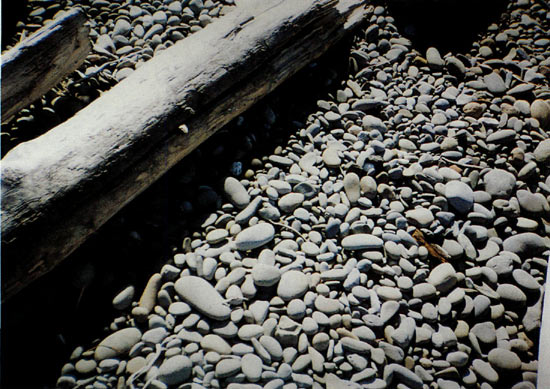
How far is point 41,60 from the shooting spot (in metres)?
1.85

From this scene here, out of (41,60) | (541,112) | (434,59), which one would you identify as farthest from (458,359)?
(41,60)

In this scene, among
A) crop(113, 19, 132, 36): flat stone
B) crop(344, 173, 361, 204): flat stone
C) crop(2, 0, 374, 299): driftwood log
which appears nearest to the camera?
crop(2, 0, 374, 299): driftwood log

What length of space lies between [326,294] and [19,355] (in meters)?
1.25

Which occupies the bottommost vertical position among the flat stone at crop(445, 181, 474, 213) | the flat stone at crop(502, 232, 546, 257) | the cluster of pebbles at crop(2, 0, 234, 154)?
the flat stone at crop(502, 232, 546, 257)

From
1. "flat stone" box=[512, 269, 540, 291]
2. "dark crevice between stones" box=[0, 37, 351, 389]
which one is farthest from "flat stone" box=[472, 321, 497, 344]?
"dark crevice between stones" box=[0, 37, 351, 389]

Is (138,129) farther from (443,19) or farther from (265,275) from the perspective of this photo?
(443,19)

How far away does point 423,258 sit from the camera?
176 cm

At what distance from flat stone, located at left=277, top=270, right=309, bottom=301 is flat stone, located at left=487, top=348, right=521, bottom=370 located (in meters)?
0.82

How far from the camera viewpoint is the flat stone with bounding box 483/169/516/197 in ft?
6.43

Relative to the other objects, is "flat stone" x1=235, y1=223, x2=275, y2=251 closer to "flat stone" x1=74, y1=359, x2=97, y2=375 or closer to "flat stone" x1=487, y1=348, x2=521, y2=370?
"flat stone" x1=74, y1=359, x2=97, y2=375

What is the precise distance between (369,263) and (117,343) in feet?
3.71

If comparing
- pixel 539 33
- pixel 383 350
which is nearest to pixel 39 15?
pixel 383 350

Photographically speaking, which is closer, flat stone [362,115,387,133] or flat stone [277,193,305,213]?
flat stone [277,193,305,213]

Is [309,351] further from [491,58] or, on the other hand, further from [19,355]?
[491,58]
